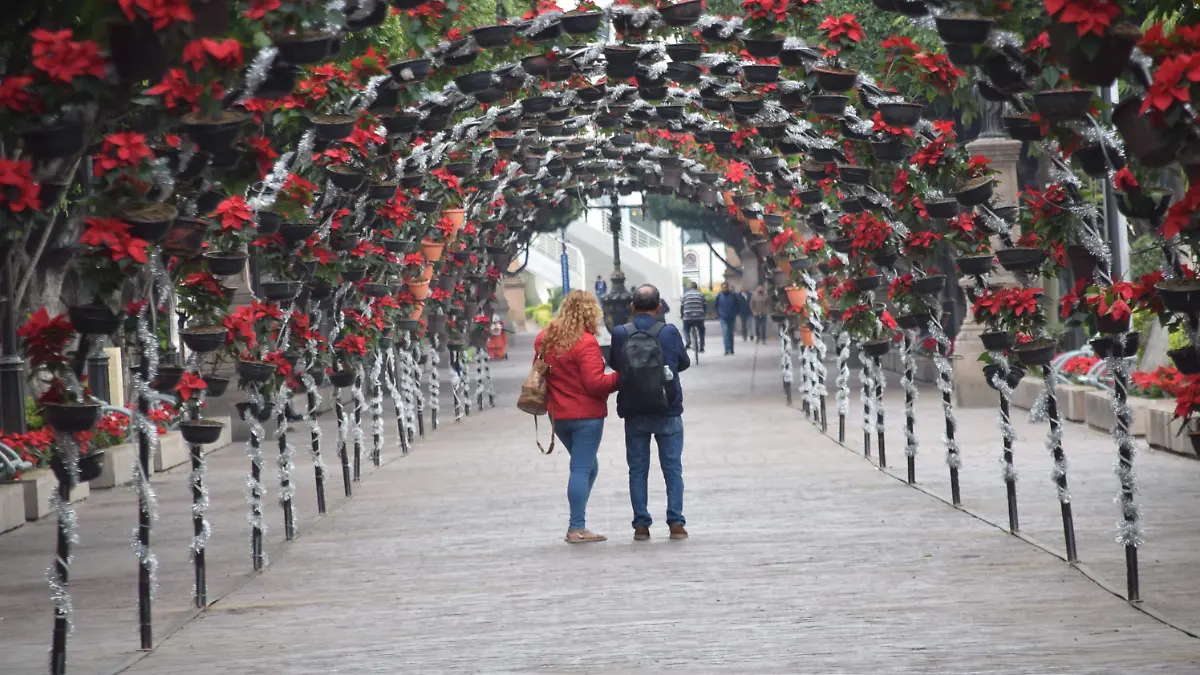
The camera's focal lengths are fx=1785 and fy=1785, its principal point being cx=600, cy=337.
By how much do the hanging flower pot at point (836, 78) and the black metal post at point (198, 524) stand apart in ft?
17.6

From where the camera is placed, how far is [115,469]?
17922 mm

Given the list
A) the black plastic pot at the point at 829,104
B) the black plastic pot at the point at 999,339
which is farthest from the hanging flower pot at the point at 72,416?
the black plastic pot at the point at 829,104

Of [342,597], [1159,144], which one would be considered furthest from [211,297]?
[1159,144]

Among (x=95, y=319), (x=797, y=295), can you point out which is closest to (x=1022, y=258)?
(x=95, y=319)

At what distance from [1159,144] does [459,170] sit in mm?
14284

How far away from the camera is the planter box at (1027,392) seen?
22.6 meters

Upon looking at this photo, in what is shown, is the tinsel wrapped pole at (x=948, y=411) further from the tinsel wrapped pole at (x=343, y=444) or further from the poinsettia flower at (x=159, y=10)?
the poinsettia flower at (x=159, y=10)

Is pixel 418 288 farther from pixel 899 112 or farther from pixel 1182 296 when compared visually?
pixel 1182 296

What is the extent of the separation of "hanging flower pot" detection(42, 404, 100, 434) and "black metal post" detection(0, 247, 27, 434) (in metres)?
7.47

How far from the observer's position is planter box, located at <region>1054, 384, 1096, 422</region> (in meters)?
20.5

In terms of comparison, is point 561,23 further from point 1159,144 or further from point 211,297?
point 1159,144

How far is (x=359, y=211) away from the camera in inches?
627

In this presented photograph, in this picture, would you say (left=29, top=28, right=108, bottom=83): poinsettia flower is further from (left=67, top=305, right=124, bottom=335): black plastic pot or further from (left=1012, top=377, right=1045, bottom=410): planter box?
(left=1012, top=377, right=1045, bottom=410): planter box

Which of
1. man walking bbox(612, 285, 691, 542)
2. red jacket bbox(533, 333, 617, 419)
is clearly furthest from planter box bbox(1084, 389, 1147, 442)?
red jacket bbox(533, 333, 617, 419)
